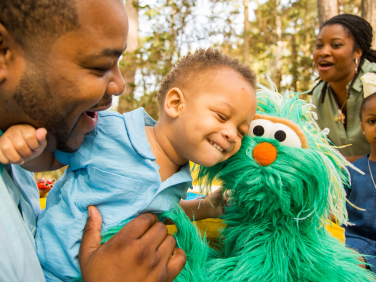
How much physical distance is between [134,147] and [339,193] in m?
0.96

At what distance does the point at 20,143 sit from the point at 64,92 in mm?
205

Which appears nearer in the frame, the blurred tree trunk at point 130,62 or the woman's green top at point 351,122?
the woman's green top at point 351,122

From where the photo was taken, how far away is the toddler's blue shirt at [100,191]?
106 cm

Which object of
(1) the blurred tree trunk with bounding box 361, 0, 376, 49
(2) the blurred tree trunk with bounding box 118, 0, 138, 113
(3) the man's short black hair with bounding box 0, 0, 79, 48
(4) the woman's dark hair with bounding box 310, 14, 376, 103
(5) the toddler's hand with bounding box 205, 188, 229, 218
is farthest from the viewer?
(2) the blurred tree trunk with bounding box 118, 0, 138, 113

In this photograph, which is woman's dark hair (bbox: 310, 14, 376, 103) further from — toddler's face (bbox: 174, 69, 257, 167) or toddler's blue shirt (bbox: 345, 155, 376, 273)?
toddler's face (bbox: 174, 69, 257, 167)

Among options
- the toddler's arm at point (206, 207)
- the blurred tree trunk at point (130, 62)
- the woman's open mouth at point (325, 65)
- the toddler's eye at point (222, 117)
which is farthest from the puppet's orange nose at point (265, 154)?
the blurred tree trunk at point (130, 62)

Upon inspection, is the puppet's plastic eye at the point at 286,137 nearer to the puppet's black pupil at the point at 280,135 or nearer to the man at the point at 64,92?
the puppet's black pupil at the point at 280,135

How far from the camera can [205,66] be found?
1.27m

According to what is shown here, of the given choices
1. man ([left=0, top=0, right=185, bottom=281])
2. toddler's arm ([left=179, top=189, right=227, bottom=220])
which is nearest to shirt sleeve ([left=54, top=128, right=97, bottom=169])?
man ([left=0, top=0, right=185, bottom=281])

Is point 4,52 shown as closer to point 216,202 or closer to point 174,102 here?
point 174,102

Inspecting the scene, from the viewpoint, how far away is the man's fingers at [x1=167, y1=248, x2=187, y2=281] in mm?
1000

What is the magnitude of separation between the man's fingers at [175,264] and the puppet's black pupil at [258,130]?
1.99 feet

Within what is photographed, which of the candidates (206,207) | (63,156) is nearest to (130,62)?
(206,207)

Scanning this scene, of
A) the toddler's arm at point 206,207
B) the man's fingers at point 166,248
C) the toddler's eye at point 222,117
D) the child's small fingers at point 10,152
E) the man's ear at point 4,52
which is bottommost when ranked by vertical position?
the toddler's arm at point 206,207
